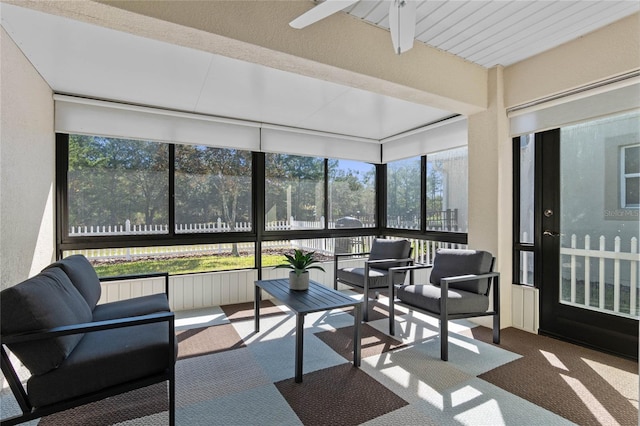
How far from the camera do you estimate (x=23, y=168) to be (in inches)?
96.5

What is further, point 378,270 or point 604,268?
point 378,270

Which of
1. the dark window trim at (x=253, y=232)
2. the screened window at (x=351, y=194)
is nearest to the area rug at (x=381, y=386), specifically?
the dark window trim at (x=253, y=232)

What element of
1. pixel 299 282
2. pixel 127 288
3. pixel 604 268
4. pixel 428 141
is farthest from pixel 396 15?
pixel 127 288

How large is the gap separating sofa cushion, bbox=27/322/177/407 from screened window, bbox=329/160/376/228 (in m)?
3.70

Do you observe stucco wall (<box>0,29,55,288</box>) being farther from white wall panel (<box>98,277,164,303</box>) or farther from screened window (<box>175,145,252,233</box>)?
screened window (<box>175,145,252,233</box>)

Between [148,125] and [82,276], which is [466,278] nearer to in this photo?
[82,276]

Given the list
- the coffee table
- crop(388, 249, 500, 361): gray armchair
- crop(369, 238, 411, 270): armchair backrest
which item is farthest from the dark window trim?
the coffee table

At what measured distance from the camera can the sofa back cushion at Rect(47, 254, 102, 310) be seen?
219 centimetres

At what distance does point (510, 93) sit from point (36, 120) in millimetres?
4519

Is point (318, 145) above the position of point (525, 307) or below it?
above

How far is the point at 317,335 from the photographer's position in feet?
10.1

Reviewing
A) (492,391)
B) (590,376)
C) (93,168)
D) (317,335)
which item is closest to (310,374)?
(317,335)

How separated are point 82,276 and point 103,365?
1022 millimetres

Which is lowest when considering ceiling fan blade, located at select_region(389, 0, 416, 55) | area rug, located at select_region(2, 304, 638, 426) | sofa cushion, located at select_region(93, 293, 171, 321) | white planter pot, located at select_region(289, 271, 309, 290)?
area rug, located at select_region(2, 304, 638, 426)
